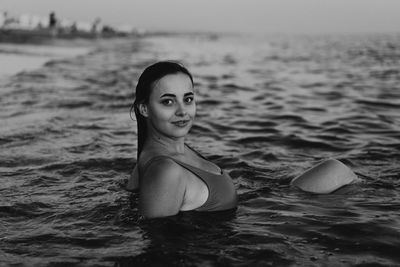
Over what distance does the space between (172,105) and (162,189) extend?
67 cm

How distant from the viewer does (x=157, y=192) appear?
3732 mm

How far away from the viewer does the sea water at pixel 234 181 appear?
3715mm

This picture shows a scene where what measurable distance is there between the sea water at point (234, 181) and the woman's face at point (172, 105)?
72 centimetres

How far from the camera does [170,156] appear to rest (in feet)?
13.2

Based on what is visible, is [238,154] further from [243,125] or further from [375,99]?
[375,99]

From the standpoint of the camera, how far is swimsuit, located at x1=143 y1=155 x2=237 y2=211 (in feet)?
13.2

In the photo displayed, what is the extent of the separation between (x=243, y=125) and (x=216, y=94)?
474cm

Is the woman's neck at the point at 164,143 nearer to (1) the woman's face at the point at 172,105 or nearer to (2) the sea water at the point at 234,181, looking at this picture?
(1) the woman's face at the point at 172,105

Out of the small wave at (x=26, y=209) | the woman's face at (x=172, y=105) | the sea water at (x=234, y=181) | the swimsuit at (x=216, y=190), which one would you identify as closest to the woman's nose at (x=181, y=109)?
the woman's face at (x=172, y=105)

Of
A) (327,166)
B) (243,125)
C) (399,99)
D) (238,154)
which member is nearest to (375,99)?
(399,99)

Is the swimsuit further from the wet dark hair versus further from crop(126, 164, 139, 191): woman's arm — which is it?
crop(126, 164, 139, 191): woman's arm

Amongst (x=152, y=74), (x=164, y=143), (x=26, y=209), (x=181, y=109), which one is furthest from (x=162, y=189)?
(x=26, y=209)

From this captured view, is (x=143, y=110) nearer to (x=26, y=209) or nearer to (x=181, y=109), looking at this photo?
(x=181, y=109)

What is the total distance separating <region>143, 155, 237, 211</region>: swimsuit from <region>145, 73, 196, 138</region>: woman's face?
0.29 meters
